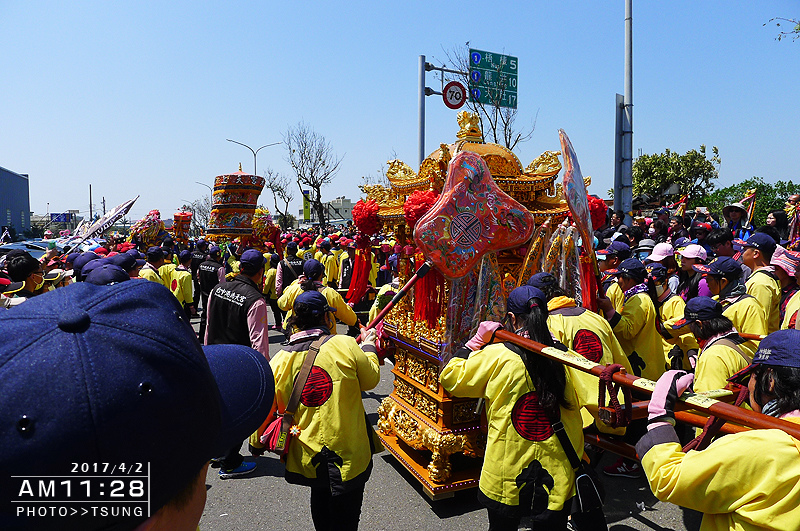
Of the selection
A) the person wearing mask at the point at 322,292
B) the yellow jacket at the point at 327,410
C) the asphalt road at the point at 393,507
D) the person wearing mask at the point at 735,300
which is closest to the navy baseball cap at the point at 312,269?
the person wearing mask at the point at 322,292

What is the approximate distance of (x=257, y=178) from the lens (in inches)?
420

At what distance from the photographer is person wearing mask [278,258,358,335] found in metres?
5.04

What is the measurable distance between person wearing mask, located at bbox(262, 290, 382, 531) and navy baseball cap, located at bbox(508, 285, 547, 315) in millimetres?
961

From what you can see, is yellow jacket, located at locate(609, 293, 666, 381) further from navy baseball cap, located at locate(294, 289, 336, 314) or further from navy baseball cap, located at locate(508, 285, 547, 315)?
navy baseball cap, located at locate(294, 289, 336, 314)

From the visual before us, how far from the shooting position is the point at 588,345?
129 inches

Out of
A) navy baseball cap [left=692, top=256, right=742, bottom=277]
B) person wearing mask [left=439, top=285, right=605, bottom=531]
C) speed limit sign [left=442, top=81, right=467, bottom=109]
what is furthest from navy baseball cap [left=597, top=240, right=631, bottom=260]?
speed limit sign [left=442, top=81, right=467, bottom=109]

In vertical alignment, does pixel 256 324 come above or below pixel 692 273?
below

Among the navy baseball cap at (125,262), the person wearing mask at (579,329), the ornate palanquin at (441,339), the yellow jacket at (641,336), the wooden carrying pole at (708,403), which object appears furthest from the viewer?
the navy baseball cap at (125,262)

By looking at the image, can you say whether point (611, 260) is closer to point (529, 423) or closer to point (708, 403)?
point (529, 423)

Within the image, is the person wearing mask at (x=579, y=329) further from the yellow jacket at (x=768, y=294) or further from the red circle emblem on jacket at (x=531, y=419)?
the yellow jacket at (x=768, y=294)

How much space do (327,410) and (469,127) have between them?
2781 millimetres

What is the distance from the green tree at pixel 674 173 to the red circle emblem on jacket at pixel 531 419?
69.5 feet

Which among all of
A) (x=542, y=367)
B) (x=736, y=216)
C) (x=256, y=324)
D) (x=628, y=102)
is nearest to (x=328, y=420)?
(x=542, y=367)

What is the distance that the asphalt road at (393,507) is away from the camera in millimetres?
3758
